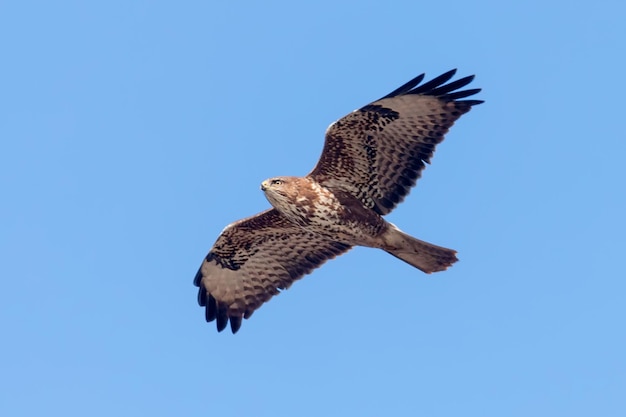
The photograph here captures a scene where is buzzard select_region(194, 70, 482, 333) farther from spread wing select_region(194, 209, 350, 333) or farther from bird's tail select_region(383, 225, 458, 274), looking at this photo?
spread wing select_region(194, 209, 350, 333)

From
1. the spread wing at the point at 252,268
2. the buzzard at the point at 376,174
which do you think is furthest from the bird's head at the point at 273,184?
the spread wing at the point at 252,268

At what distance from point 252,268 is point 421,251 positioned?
2.59m

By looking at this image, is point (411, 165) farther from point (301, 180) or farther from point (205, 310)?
point (205, 310)

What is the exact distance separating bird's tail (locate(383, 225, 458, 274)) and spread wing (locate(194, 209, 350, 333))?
3.88ft

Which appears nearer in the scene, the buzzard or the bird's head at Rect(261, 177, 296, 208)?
the bird's head at Rect(261, 177, 296, 208)

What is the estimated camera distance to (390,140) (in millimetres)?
14469

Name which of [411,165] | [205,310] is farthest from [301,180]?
[205,310]

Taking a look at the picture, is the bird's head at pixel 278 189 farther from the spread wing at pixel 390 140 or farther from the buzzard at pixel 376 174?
the spread wing at pixel 390 140

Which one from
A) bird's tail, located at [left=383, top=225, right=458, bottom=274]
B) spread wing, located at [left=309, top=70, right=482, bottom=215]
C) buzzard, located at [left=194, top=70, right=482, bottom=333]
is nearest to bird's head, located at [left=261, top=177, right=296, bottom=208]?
buzzard, located at [left=194, top=70, right=482, bottom=333]

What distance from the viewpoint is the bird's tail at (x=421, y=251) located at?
14281mm

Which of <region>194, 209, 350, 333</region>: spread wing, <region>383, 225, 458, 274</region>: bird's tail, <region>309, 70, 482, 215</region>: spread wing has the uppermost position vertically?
<region>309, 70, 482, 215</region>: spread wing

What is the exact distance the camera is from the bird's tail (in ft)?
46.9

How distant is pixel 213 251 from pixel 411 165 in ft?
9.77

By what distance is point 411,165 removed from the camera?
1449 centimetres
